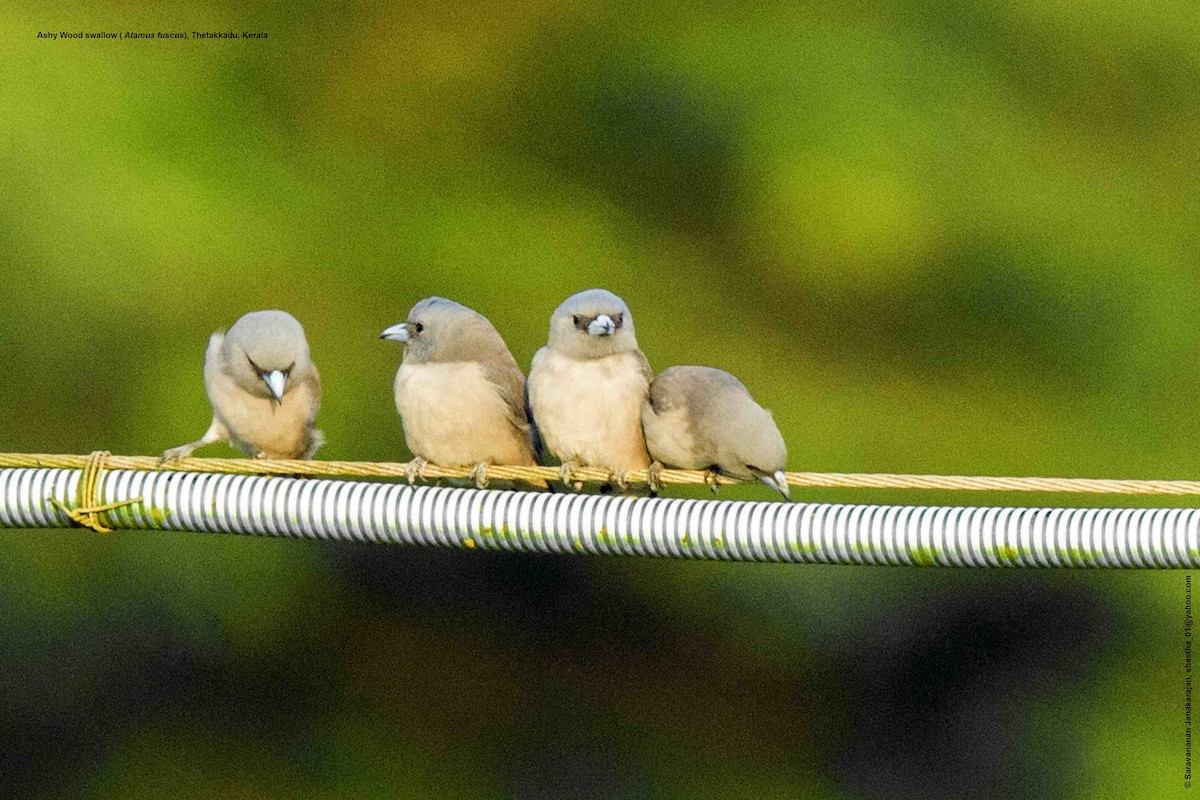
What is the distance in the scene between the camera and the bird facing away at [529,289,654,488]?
225 inches

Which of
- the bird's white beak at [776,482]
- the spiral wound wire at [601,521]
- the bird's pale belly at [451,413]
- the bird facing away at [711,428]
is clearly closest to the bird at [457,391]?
the bird's pale belly at [451,413]

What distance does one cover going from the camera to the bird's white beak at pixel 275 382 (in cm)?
595

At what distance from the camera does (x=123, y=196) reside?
10367 mm

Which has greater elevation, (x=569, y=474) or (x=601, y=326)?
(x=601, y=326)

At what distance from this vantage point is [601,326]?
18.6 feet

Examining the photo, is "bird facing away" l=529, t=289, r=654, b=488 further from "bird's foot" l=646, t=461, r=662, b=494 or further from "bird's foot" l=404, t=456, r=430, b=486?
"bird's foot" l=404, t=456, r=430, b=486

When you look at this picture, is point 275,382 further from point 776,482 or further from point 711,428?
point 776,482

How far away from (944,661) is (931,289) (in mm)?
2409

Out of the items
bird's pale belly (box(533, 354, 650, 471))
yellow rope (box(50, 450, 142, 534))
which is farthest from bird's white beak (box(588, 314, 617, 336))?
yellow rope (box(50, 450, 142, 534))

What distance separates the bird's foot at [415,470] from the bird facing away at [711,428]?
71 centimetres

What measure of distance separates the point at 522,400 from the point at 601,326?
622 mm

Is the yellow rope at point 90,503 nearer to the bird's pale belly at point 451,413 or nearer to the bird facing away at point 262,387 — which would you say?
the bird facing away at point 262,387

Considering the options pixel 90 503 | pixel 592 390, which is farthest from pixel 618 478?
pixel 90 503

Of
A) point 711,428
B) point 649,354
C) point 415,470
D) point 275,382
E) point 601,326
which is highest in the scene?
point 649,354
